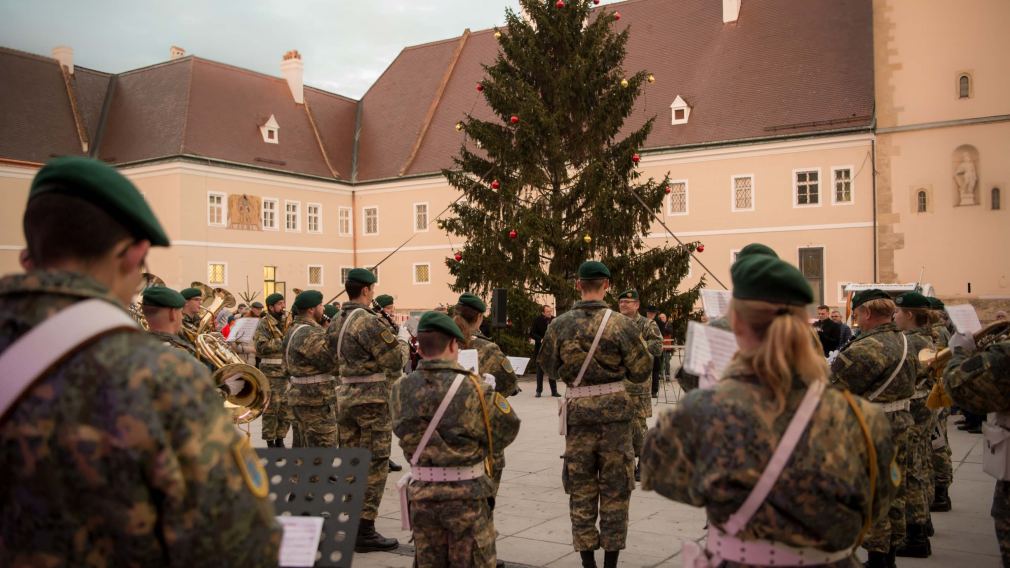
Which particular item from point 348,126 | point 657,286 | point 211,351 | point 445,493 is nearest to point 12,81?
point 348,126

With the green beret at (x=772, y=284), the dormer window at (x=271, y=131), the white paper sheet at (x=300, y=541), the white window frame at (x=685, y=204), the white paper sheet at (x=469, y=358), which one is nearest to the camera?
the white paper sheet at (x=300, y=541)

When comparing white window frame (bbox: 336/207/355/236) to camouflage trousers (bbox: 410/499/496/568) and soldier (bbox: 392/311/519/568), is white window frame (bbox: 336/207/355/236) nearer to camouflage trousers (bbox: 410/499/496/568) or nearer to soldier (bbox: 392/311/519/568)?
soldier (bbox: 392/311/519/568)

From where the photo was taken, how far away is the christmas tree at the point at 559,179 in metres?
22.8

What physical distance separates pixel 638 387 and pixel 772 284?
7.64 meters

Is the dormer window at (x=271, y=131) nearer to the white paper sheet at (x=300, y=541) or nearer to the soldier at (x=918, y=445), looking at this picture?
the soldier at (x=918, y=445)

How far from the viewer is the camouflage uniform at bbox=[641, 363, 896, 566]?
2.84 meters

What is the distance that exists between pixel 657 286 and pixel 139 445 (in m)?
21.9

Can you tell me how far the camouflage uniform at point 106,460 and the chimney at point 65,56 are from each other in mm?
52156

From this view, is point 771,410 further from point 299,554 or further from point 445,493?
point 445,493

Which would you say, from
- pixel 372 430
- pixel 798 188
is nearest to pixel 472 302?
pixel 372 430

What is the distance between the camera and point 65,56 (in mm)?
47938

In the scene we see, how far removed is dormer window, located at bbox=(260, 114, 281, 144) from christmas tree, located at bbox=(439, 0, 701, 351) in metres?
26.0

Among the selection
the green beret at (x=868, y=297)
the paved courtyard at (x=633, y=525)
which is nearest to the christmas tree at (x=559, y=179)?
the paved courtyard at (x=633, y=525)

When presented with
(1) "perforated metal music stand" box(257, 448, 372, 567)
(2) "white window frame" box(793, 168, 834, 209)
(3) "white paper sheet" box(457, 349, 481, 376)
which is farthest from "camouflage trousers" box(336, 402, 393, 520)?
(2) "white window frame" box(793, 168, 834, 209)
